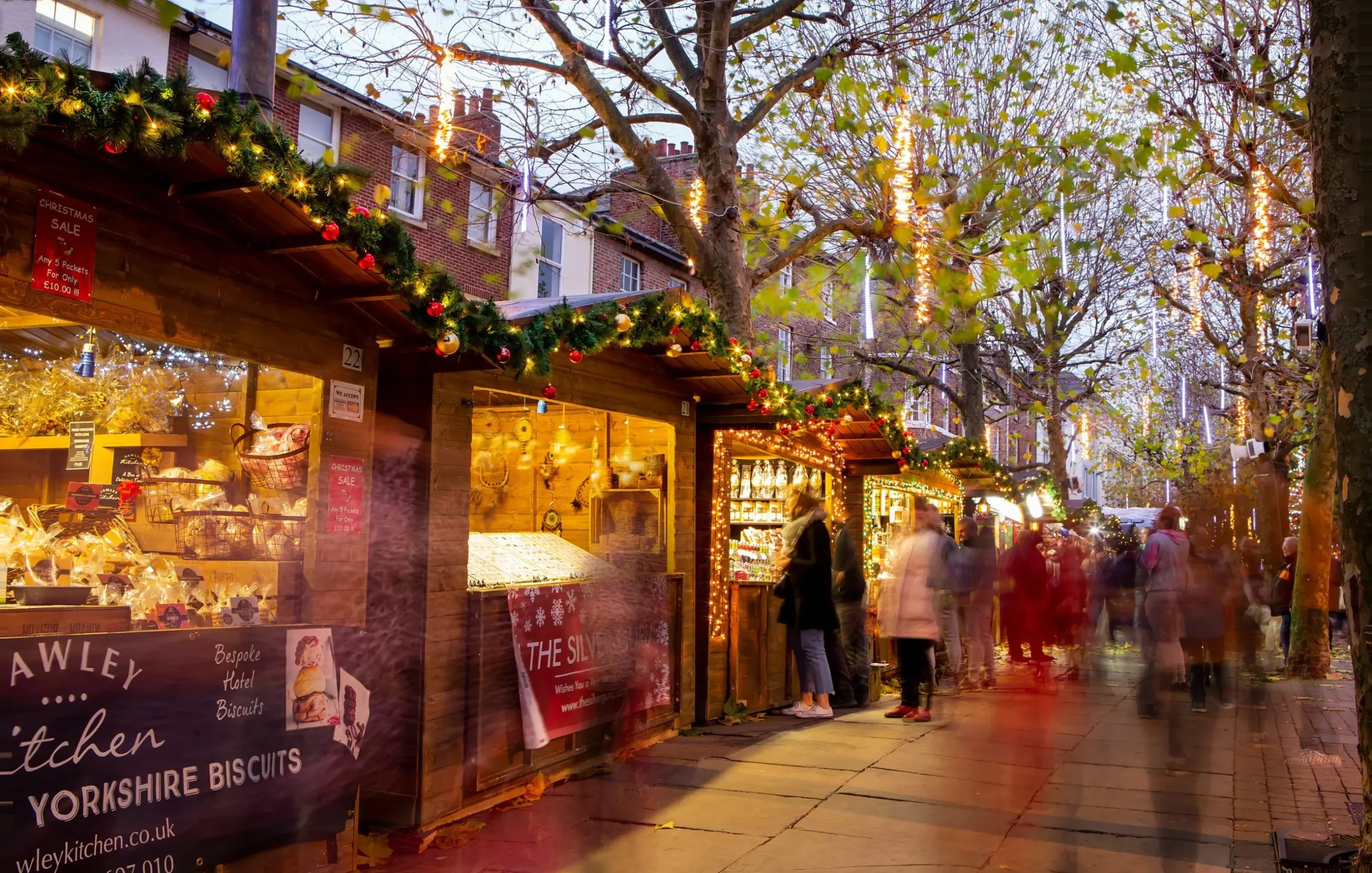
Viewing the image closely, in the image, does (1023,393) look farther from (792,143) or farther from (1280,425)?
(792,143)

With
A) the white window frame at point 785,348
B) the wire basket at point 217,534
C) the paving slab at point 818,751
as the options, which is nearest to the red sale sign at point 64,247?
the wire basket at point 217,534

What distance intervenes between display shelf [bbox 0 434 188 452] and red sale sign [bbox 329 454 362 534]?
3.14 ft

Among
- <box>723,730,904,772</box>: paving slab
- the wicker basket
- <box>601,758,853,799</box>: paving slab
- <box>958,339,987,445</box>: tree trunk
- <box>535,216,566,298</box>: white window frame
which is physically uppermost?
<box>535,216,566,298</box>: white window frame

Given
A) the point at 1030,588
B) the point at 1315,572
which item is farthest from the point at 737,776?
the point at 1315,572

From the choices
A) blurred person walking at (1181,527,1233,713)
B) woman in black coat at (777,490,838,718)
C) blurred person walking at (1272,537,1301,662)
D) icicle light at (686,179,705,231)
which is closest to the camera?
woman in black coat at (777,490,838,718)

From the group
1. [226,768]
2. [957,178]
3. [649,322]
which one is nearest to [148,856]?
[226,768]

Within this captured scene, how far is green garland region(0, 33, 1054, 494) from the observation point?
323 cm

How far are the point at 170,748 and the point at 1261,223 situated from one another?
16.0 metres

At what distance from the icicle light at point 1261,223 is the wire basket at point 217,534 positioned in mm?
11927

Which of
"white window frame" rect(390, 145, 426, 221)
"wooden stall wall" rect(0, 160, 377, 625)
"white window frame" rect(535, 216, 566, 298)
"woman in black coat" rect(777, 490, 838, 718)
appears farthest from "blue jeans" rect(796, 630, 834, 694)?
"white window frame" rect(535, 216, 566, 298)

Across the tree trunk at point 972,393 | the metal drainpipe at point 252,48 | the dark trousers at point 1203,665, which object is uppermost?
the tree trunk at point 972,393

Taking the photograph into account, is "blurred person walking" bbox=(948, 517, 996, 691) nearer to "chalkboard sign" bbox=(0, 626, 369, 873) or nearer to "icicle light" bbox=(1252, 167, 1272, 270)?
"icicle light" bbox=(1252, 167, 1272, 270)

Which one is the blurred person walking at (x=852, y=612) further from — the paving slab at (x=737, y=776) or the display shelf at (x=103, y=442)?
the display shelf at (x=103, y=442)

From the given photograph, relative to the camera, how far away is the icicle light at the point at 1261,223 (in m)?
12.9
